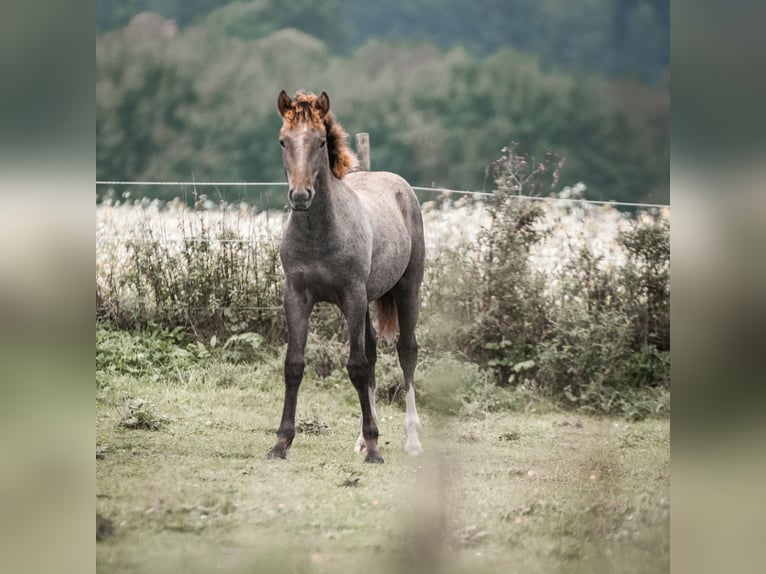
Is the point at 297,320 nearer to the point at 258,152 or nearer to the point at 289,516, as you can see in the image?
the point at 289,516

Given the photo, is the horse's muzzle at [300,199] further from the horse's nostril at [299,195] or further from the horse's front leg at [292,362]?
the horse's front leg at [292,362]

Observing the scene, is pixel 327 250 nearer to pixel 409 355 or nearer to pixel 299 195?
pixel 299 195

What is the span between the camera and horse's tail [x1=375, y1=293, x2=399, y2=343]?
4348mm

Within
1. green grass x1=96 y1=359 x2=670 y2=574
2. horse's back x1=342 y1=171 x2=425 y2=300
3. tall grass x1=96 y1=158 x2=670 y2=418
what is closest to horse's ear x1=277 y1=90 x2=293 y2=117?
horse's back x1=342 y1=171 x2=425 y2=300

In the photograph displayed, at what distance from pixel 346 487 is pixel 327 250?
3.30 ft

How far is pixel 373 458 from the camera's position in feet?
12.1

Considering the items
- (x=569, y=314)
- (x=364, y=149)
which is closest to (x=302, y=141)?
(x=364, y=149)

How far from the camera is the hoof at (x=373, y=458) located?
3673 mm

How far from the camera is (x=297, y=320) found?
3619 mm

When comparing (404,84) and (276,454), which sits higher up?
(404,84)

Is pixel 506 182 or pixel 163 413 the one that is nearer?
pixel 163 413

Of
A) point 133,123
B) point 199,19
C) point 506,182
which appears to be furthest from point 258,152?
point 506,182
